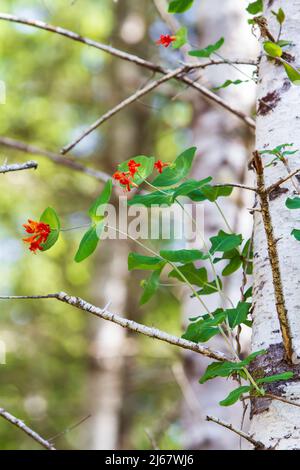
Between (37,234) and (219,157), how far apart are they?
213 cm

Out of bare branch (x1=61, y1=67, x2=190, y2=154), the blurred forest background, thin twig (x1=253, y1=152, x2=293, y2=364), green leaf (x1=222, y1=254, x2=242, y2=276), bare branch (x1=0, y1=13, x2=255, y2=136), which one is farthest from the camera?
the blurred forest background

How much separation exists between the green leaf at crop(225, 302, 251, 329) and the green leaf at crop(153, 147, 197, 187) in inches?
10.7

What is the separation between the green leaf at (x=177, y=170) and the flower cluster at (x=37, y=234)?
23 cm

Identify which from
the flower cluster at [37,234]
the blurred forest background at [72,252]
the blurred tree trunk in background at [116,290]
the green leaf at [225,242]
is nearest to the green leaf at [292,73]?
the green leaf at [225,242]

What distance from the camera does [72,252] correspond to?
616cm

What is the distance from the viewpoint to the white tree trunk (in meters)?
1.04

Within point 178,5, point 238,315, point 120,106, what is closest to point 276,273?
point 238,315

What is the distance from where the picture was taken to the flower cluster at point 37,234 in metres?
1.23

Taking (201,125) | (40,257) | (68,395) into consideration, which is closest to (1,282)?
(40,257)

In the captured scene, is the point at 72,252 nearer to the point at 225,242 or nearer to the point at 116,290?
the point at 116,290

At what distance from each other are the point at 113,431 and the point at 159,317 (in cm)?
147

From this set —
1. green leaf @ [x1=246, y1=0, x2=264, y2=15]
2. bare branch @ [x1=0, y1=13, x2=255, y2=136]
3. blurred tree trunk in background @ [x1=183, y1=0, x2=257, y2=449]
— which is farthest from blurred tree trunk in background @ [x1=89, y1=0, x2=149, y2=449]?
green leaf @ [x1=246, y1=0, x2=264, y2=15]

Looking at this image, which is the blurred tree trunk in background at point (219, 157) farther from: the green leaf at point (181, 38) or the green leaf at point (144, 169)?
the green leaf at point (144, 169)

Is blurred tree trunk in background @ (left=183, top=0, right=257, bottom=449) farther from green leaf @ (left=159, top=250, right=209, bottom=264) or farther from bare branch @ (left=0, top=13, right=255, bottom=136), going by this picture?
green leaf @ (left=159, top=250, right=209, bottom=264)
